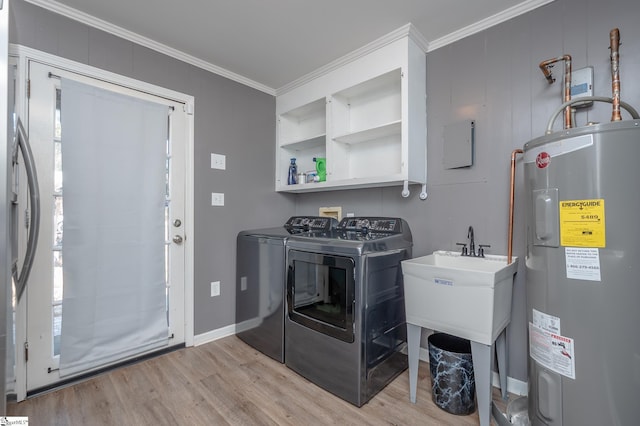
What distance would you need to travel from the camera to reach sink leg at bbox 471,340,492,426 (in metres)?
1.42

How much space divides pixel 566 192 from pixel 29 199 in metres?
2.78

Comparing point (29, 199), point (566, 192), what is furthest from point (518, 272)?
point (29, 199)

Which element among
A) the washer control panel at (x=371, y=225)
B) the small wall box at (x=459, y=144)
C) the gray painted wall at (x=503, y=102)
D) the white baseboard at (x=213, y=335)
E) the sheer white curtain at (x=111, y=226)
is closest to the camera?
the gray painted wall at (x=503, y=102)

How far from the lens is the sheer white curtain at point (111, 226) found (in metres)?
1.84

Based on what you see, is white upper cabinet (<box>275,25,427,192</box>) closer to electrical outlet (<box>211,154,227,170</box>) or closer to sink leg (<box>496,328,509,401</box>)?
electrical outlet (<box>211,154,227,170</box>)

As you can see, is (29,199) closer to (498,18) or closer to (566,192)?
(566,192)

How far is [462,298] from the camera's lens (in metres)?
1.48

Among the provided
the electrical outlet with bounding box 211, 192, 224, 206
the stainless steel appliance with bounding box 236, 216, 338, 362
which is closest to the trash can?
the stainless steel appliance with bounding box 236, 216, 338, 362

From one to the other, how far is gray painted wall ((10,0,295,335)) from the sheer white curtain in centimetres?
26

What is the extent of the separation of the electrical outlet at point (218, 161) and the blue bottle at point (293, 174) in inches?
25.8

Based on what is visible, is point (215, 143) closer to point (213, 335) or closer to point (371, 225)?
point (371, 225)

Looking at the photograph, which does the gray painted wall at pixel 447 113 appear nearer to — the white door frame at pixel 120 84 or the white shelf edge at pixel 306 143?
the white door frame at pixel 120 84

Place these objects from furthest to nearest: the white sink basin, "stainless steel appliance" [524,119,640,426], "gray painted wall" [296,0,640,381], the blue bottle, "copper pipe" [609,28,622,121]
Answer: the blue bottle < "gray painted wall" [296,0,640,381] < the white sink basin < "copper pipe" [609,28,622,121] < "stainless steel appliance" [524,119,640,426]

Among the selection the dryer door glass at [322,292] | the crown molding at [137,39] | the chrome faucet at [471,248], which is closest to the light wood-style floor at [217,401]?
the dryer door glass at [322,292]
